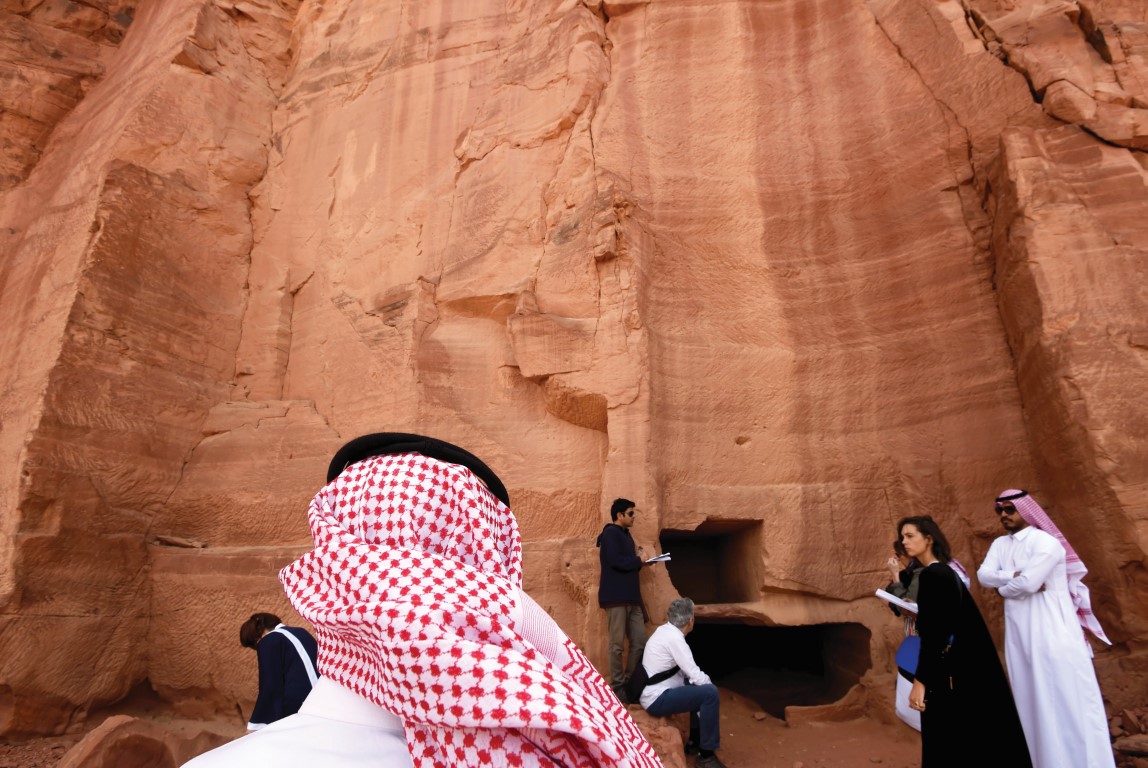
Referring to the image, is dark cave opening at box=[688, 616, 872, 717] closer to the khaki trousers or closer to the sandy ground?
the sandy ground

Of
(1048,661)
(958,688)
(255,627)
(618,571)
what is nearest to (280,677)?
(255,627)

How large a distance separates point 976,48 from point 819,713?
216 inches

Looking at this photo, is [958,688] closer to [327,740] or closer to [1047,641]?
[1047,641]

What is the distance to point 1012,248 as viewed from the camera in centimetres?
→ 552

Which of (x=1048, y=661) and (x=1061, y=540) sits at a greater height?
(x=1061, y=540)

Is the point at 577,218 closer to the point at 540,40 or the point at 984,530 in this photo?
the point at 540,40

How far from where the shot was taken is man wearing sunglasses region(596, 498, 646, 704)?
4879 millimetres

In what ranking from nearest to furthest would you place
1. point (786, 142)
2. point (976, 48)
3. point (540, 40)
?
point (976, 48)
point (786, 142)
point (540, 40)

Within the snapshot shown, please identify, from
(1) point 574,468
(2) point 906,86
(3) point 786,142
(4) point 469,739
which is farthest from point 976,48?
(4) point 469,739

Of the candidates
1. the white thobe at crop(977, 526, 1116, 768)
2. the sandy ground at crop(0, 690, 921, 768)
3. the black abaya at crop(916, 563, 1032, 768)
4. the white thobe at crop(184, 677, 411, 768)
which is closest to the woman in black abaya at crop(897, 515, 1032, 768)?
the black abaya at crop(916, 563, 1032, 768)

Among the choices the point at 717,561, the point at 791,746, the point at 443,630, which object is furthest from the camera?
the point at 717,561

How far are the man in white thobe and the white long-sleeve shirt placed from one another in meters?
1.64

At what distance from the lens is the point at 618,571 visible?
4.92 metres

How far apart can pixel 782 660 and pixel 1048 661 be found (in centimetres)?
356
